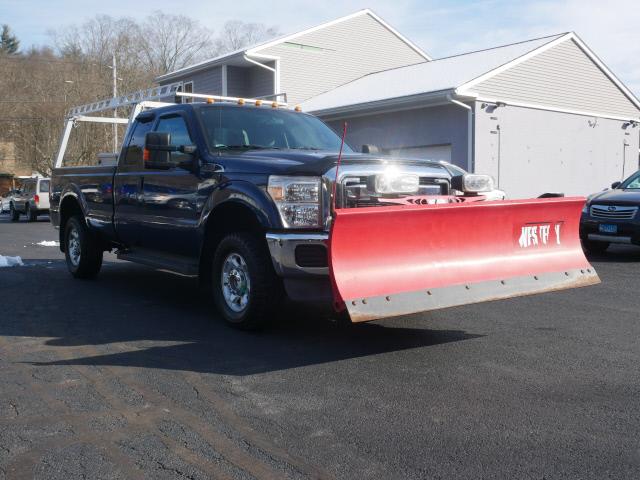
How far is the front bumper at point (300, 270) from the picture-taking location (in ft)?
17.5

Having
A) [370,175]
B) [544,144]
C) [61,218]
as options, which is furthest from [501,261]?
[544,144]

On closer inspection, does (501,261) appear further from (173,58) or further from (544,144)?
(173,58)

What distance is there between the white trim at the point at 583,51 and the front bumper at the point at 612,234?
27.9 feet

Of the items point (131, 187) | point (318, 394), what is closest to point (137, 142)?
point (131, 187)

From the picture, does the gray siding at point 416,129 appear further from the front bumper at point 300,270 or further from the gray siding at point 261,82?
the front bumper at point 300,270

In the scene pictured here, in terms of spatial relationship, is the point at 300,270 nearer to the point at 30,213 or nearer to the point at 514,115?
the point at 514,115

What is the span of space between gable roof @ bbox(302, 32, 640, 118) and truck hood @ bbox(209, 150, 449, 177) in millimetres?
13926

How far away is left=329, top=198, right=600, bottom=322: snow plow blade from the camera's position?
5020mm

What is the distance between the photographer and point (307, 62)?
28391 mm

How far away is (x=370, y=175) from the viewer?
559cm

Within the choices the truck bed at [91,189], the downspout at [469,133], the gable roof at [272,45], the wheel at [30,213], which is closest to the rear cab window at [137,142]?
the truck bed at [91,189]

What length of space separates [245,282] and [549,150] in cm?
1850

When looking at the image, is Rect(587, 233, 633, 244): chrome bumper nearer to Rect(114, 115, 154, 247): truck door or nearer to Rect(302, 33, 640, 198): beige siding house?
Rect(114, 115, 154, 247): truck door

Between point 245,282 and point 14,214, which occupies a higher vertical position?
point 245,282
